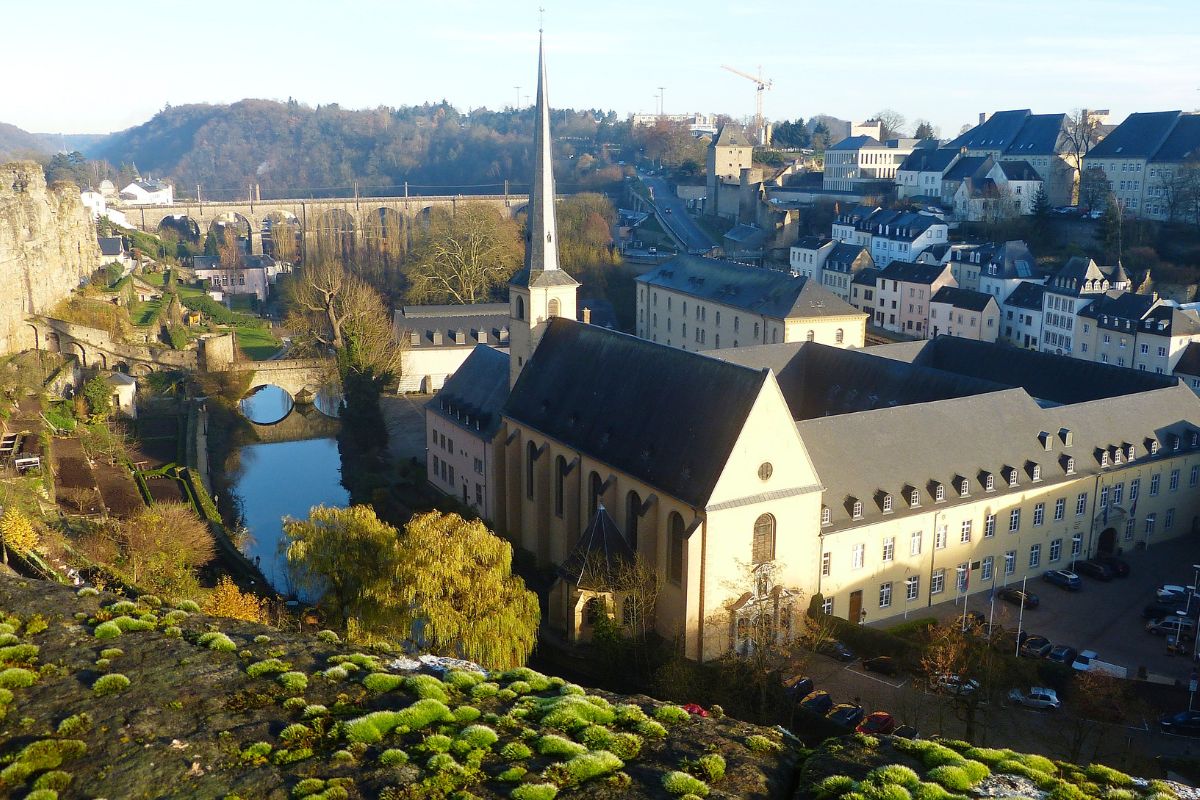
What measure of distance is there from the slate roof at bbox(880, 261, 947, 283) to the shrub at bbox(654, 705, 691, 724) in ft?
197

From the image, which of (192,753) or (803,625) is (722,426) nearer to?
A: (803,625)

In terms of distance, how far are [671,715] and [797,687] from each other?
38.6 ft

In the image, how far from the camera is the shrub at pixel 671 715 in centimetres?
1683

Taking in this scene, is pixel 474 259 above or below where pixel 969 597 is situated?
above

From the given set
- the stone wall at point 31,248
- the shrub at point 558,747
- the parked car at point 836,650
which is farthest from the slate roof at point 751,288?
the shrub at point 558,747

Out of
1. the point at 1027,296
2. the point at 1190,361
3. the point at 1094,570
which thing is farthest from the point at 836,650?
the point at 1027,296

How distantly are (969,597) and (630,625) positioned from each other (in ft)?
39.5

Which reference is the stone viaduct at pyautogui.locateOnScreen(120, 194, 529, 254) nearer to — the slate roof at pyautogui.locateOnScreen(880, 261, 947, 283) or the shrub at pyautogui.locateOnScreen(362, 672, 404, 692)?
the slate roof at pyautogui.locateOnScreen(880, 261, 947, 283)

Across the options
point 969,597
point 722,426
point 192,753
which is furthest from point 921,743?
point 969,597

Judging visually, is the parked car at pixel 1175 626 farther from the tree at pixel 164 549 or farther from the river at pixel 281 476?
the river at pixel 281 476

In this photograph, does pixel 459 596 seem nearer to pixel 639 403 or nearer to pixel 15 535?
pixel 639 403

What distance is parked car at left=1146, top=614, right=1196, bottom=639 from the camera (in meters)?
31.4

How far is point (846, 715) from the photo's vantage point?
1048 inches

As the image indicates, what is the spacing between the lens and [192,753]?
46.2 feet
